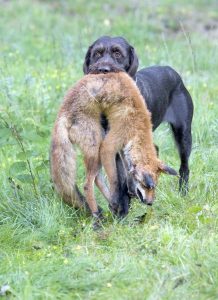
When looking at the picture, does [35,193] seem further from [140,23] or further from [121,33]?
[140,23]

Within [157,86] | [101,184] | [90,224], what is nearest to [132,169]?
[101,184]

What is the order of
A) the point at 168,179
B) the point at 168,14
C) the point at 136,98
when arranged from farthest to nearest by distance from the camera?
the point at 168,14
the point at 168,179
the point at 136,98

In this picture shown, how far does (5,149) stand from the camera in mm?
7688

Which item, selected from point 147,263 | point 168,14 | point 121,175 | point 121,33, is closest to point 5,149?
point 121,175

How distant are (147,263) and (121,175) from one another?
0.94 m

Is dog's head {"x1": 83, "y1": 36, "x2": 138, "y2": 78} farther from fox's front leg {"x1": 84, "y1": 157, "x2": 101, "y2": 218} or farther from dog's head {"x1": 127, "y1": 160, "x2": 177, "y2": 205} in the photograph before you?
dog's head {"x1": 127, "y1": 160, "x2": 177, "y2": 205}

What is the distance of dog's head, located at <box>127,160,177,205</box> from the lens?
5.35 metres

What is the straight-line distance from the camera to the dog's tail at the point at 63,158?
566 cm

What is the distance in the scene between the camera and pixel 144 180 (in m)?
5.35

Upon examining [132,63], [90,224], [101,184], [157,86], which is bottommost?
[90,224]

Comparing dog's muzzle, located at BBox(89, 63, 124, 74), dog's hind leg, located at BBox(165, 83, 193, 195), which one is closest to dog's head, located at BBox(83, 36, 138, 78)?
dog's muzzle, located at BBox(89, 63, 124, 74)

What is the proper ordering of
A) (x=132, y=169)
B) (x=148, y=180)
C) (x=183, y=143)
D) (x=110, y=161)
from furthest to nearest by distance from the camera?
(x=183, y=143) < (x=110, y=161) < (x=132, y=169) < (x=148, y=180)

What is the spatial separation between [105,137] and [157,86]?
165 cm

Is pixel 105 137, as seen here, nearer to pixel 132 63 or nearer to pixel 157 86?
pixel 132 63
